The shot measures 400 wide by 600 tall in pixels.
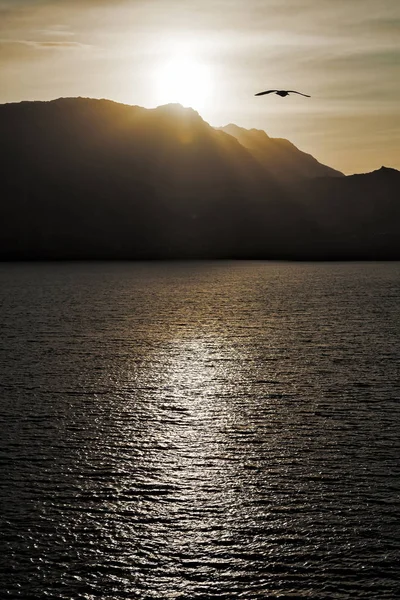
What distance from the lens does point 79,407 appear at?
33938 mm

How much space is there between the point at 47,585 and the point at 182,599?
2.98 meters

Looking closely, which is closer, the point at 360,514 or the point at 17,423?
the point at 360,514

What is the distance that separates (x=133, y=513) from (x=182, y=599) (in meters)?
4.96

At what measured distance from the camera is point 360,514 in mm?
20516

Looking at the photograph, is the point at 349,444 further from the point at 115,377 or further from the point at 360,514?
the point at 115,377

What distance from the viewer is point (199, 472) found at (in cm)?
2427

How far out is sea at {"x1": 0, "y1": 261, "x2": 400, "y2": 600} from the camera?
56.4 feet

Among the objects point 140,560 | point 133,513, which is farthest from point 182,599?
point 133,513

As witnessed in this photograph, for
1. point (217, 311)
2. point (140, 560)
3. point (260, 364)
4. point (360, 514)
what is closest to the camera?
point (140, 560)

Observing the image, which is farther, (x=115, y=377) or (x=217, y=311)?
(x=217, y=311)

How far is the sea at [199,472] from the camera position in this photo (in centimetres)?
1719

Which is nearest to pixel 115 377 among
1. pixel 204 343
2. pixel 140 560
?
pixel 204 343

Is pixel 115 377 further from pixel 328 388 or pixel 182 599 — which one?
pixel 182 599

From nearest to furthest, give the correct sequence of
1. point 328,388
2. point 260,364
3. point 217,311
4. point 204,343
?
point 328,388 → point 260,364 → point 204,343 → point 217,311
